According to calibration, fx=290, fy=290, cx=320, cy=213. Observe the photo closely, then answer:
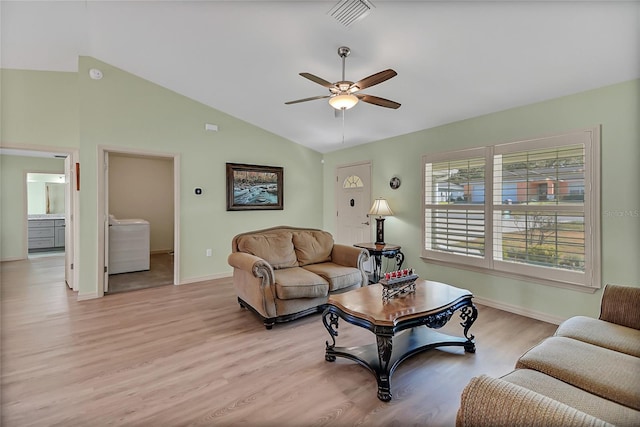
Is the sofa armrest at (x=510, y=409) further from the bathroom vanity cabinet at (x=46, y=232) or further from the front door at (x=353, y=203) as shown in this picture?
the bathroom vanity cabinet at (x=46, y=232)

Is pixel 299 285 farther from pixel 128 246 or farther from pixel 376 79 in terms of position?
pixel 128 246

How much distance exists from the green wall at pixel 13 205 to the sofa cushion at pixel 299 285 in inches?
267

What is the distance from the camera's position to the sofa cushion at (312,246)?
379cm

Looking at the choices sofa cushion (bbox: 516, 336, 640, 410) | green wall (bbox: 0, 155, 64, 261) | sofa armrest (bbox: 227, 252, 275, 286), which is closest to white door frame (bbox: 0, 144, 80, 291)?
sofa armrest (bbox: 227, 252, 275, 286)

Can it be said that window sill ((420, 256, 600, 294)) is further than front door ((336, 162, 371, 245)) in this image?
No

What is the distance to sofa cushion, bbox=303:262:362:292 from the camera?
3342mm

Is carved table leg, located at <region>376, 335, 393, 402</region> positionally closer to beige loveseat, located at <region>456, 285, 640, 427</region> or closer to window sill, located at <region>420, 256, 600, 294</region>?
beige loveseat, located at <region>456, 285, 640, 427</region>

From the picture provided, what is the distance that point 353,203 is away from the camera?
5.65m

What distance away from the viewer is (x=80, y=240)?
152 inches

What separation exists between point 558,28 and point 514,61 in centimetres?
42

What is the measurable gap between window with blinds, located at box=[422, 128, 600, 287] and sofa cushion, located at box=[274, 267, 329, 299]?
6.53 ft

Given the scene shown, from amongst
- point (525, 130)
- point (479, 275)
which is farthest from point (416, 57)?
point (479, 275)

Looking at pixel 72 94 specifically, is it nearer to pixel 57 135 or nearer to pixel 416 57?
pixel 57 135

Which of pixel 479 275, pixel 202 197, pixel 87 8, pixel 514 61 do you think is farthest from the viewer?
pixel 202 197
